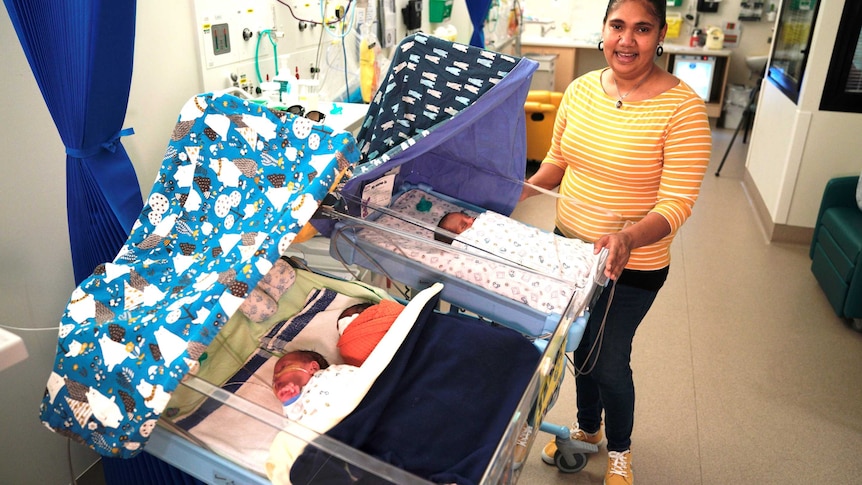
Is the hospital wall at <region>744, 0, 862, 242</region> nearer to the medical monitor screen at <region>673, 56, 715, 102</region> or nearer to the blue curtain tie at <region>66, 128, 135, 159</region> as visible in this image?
the medical monitor screen at <region>673, 56, 715, 102</region>

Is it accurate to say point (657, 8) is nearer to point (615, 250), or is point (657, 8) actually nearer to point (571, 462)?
point (615, 250)

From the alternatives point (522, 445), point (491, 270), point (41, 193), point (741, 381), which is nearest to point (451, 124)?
point (491, 270)

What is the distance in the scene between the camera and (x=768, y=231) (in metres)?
4.12

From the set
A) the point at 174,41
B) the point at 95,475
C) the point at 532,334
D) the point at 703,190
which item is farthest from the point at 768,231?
the point at 95,475

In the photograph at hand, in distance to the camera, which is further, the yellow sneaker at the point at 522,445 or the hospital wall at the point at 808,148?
the hospital wall at the point at 808,148

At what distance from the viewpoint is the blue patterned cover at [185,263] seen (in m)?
1.22

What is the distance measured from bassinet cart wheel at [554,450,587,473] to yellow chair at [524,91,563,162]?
10.1 ft

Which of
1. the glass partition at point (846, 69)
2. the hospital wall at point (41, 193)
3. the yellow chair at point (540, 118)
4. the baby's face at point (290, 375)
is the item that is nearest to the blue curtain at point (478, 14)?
the yellow chair at point (540, 118)

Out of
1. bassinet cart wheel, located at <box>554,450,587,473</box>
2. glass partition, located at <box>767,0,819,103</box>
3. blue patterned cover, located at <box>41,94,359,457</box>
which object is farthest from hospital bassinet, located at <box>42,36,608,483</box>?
glass partition, located at <box>767,0,819,103</box>

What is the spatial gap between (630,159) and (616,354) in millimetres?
560

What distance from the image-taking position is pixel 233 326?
1617 mm

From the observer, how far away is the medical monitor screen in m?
6.78

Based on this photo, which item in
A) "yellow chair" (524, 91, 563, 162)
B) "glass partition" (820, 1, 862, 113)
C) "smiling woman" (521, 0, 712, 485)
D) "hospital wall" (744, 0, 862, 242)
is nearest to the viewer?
"smiling woman" (521, 0, 712, 485)

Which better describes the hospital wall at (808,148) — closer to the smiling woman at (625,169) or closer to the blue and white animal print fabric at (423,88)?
the smiling woman at (625,169)
